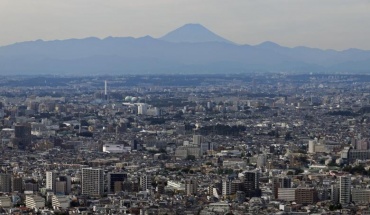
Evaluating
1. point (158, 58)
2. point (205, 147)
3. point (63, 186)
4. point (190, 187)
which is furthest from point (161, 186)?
point (158, 58)

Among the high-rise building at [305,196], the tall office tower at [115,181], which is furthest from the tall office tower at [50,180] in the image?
the high-rise building at [305,196]

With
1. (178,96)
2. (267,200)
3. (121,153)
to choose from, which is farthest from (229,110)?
(267,200)

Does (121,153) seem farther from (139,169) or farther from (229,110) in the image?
(229,110)

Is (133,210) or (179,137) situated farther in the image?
(179,137)

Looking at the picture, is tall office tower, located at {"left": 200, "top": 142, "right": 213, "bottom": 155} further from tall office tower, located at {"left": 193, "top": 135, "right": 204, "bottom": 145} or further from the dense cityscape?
tall office tower, located at {"left": 193, "top": 135, "right": 204, "bottom": 145}

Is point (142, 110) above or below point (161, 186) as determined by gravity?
below

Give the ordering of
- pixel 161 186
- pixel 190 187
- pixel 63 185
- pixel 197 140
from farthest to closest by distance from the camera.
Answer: pixel 197 140 → pixel 63 185 → pixel 161 186 → pixel 190 187

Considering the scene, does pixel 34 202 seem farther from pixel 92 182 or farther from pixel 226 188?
pixel 226 188
